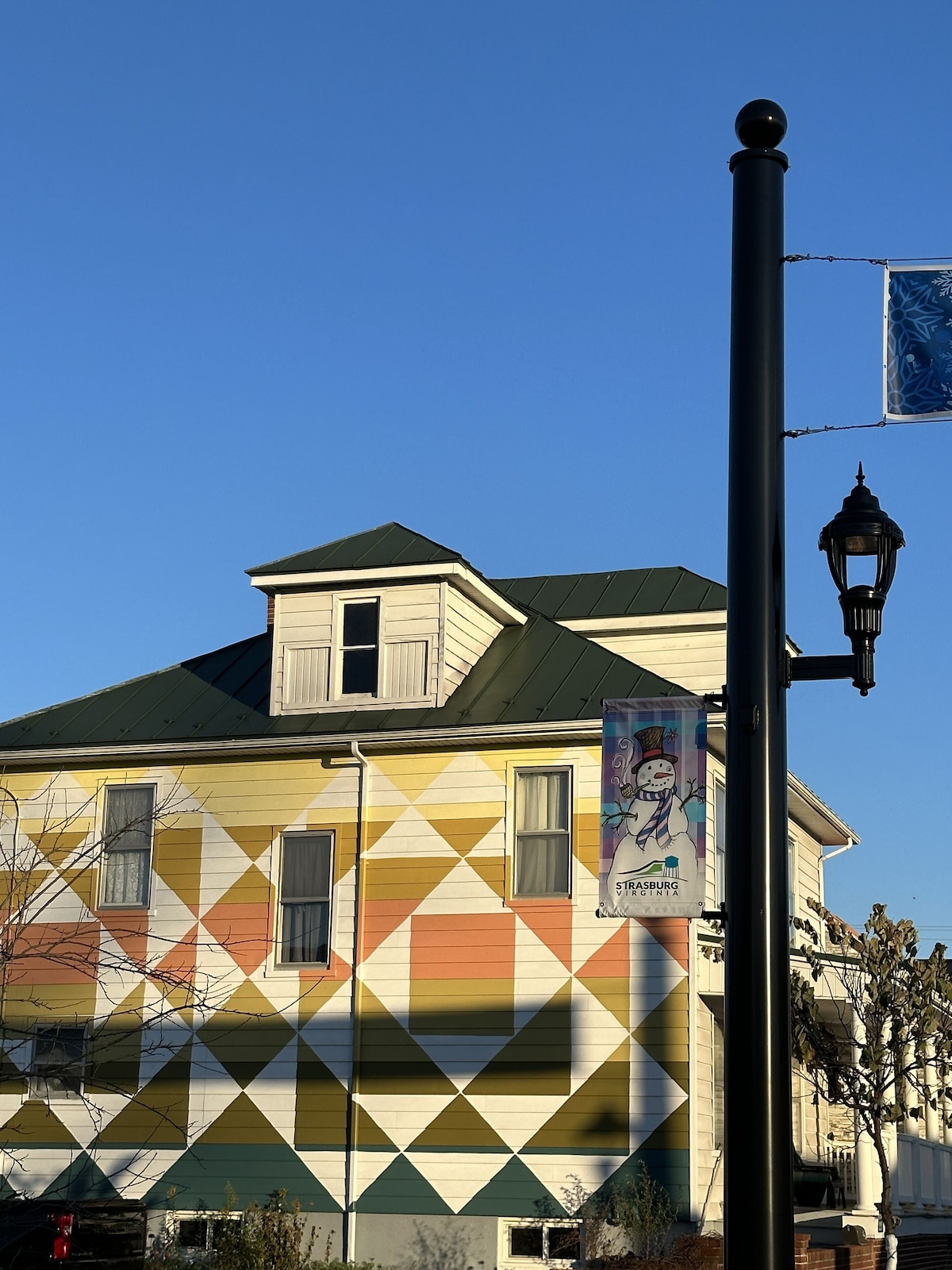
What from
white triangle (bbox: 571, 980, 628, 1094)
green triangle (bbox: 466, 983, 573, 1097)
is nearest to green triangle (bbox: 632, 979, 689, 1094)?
white triangle (bbox: 571, 980, 628, 1094)

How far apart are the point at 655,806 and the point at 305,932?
53.6 ft

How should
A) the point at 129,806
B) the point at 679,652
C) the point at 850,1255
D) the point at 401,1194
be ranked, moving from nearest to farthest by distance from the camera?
the point at 850,1255, the point at 401,1194, the point at 129,806, the point at 679,652

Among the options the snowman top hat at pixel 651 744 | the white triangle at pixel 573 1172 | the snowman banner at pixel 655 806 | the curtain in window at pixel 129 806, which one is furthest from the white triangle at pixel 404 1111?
the snowman top hat at pixel 651 744

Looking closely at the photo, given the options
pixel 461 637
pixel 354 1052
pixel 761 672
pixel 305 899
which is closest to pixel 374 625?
pixel 461 637

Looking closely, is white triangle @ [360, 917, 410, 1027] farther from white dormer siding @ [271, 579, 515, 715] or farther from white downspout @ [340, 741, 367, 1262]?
white dormer siding @ [271, 579, 515, 715]

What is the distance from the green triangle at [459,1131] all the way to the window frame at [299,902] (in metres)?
2.70

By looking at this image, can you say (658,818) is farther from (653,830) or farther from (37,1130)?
(37,1130)

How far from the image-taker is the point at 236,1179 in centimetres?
2212

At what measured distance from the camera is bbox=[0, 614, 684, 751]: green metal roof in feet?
75.3

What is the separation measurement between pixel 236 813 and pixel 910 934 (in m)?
9.83

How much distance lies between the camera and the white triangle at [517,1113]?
68.8 feet

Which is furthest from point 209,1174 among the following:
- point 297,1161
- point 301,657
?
point 301,657

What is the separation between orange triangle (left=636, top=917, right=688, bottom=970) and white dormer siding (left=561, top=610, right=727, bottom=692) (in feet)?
18.2

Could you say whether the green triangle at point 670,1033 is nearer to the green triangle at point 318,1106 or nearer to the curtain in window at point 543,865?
the curtain in window at point 543,865
